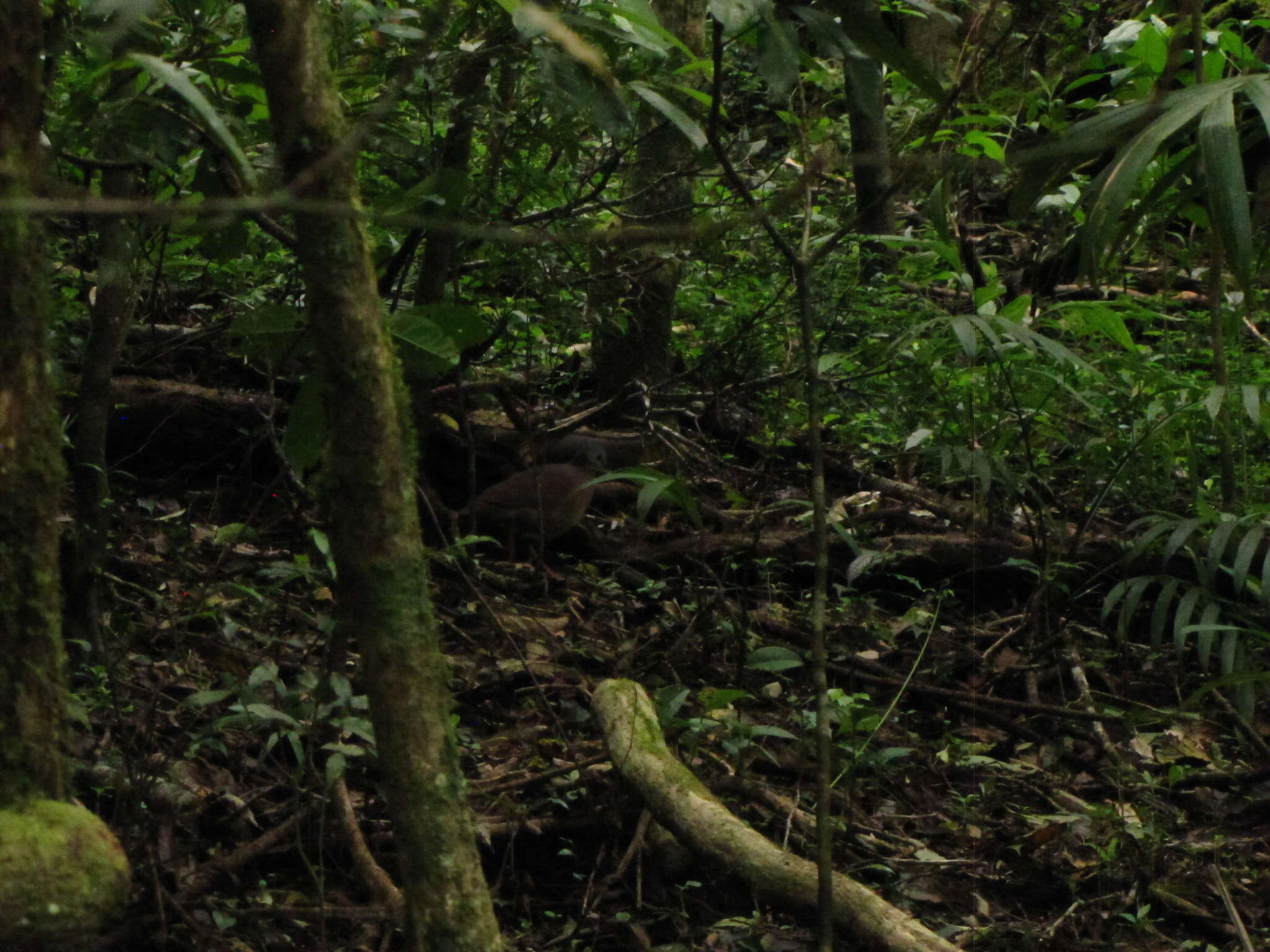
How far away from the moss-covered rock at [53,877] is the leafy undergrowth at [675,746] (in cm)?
82

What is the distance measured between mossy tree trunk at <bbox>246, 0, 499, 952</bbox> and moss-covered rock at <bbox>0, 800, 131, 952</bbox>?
311 mm

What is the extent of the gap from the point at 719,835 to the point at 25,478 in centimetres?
151

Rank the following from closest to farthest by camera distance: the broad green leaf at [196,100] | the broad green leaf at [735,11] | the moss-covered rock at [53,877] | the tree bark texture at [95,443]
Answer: the moss-covered rock at [53,877], the broad green leaf at [196,100], the broad green leaf at [735,11], the tree bark texture at [95,443]

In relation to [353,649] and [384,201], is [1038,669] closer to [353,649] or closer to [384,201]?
[353,649]

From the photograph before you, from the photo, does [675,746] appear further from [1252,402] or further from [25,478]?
[25,478]

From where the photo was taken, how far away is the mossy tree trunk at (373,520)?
1438mm

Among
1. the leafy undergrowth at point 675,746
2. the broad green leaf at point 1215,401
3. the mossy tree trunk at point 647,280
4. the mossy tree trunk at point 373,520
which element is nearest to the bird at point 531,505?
the leafy undergrowth at point 675,746

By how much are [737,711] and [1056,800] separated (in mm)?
800

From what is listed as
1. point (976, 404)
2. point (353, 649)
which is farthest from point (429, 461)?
point (976, 404)

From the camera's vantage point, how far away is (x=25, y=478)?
1284mm

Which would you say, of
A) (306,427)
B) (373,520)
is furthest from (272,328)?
(373,520)

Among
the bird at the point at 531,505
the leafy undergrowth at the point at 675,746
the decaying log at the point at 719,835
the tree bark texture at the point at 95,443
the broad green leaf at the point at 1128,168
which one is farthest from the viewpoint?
the bird at the point at 531,505

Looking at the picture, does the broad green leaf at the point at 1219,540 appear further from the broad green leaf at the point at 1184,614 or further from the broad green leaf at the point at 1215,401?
the broad green leaf at the point at 1215,401

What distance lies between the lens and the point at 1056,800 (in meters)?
3.10
